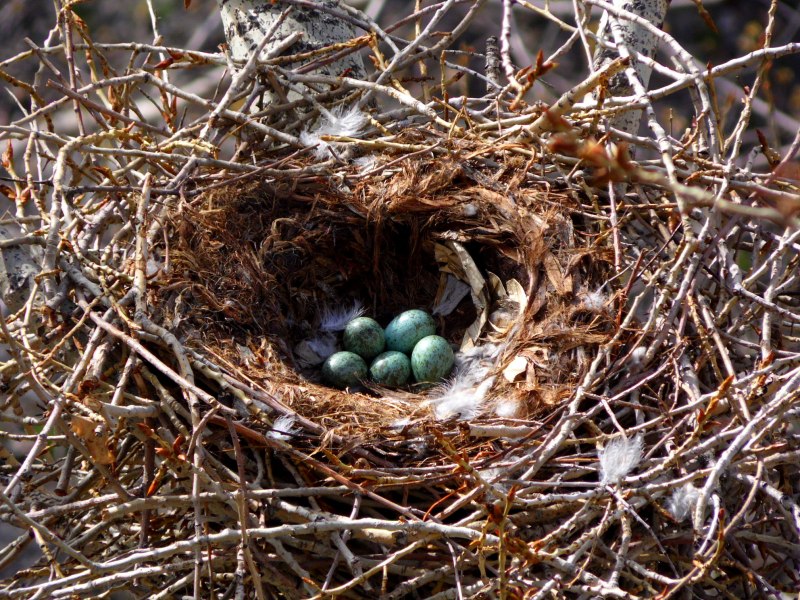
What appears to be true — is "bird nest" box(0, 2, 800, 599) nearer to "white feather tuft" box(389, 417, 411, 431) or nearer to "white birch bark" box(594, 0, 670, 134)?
"white feather tuft" box(389, 417, 411, 431)

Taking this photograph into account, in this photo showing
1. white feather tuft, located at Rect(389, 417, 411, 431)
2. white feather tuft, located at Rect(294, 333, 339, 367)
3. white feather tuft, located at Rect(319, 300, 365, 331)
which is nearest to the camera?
white feather tuft, located at Rect(389, 417, 411, 431)

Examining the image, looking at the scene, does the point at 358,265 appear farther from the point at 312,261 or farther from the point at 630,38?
the point at 630,38

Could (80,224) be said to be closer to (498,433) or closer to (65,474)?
(65,474)

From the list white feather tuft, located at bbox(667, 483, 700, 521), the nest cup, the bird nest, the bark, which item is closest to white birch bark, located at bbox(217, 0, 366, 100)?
the bird nest

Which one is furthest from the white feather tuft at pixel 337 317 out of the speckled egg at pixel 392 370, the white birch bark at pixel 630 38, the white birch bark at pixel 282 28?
the white birch bark at pixel 630 38

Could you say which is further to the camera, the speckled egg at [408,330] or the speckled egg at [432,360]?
the speckled egg at [408,330]

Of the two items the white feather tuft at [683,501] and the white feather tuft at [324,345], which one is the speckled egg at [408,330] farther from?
the white feather tuft at [683,501]
